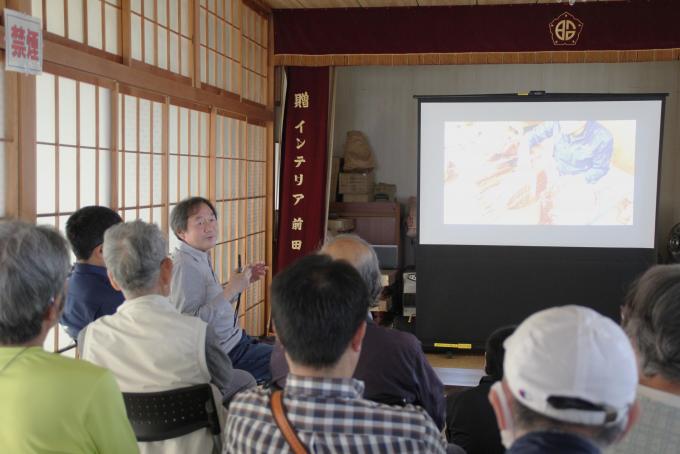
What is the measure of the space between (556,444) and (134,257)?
1377mm

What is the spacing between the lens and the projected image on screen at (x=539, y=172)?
5363 millimetres

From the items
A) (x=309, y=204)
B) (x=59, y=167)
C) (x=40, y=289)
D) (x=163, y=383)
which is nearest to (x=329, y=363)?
(x=40, y=289)

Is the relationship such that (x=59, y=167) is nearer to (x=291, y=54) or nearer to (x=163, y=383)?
(x=163, y=383)

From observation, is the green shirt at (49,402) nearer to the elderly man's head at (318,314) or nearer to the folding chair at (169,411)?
the elderly man's head at (318,314)

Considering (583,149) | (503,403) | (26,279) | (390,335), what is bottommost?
(390,335)

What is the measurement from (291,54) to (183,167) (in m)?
1.96

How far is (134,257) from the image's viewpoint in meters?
2.03

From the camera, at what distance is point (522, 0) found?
5.82 meters

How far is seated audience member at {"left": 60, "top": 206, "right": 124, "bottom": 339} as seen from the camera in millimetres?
2635

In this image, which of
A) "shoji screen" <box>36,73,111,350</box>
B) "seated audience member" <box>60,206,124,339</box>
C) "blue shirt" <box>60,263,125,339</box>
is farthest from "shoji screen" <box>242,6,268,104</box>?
"blue shirt" <box>60,263,125,339</box>

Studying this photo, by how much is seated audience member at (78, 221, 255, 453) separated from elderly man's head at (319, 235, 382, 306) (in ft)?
1.81

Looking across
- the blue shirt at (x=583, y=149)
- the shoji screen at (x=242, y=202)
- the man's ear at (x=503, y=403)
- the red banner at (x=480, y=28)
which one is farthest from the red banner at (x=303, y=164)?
the man's ear at (x=503, y=403)

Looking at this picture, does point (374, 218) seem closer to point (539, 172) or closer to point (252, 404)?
point (539, 172)

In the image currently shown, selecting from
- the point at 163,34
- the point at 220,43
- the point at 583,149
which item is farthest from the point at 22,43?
the point at 583,149
